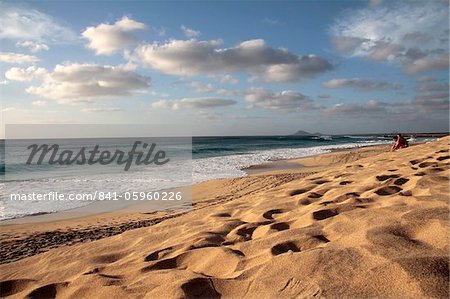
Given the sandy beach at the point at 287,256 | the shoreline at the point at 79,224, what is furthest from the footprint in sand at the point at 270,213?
the shoreline at the point at 79,224

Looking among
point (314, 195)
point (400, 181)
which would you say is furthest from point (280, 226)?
point (400, 181)

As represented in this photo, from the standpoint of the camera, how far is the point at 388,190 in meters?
4.18

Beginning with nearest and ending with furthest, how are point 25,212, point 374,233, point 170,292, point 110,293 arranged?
point 170,292 → point 110,293 → point 374,233 → point 25,212

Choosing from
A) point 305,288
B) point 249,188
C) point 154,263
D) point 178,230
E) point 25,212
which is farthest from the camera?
point 249,188

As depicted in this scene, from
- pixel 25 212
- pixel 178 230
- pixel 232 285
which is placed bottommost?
pixel 25 212

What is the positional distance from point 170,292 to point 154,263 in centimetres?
82

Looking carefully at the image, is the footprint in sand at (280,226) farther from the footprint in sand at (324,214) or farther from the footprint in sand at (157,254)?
the footprint in sand at (157,254)

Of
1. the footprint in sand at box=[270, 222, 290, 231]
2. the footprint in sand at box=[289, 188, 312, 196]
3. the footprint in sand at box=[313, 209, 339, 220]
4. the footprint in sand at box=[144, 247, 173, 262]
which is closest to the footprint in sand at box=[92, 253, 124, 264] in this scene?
the footprint in sand at box=[144, 247, 173, 262]

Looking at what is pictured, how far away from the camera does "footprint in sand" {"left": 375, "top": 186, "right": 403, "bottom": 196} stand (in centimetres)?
411

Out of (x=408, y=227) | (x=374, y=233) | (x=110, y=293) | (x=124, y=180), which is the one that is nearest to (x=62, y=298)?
(x=110, y=293)

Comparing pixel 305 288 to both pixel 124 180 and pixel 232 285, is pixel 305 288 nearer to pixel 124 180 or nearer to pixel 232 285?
pixel 232 285

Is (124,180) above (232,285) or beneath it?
beneath

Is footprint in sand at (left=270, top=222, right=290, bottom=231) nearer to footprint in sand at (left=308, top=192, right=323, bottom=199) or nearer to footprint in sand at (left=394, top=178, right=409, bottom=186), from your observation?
footprint in sand at (left=308, top=192, right=323, bottom=199)

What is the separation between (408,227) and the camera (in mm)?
2496
